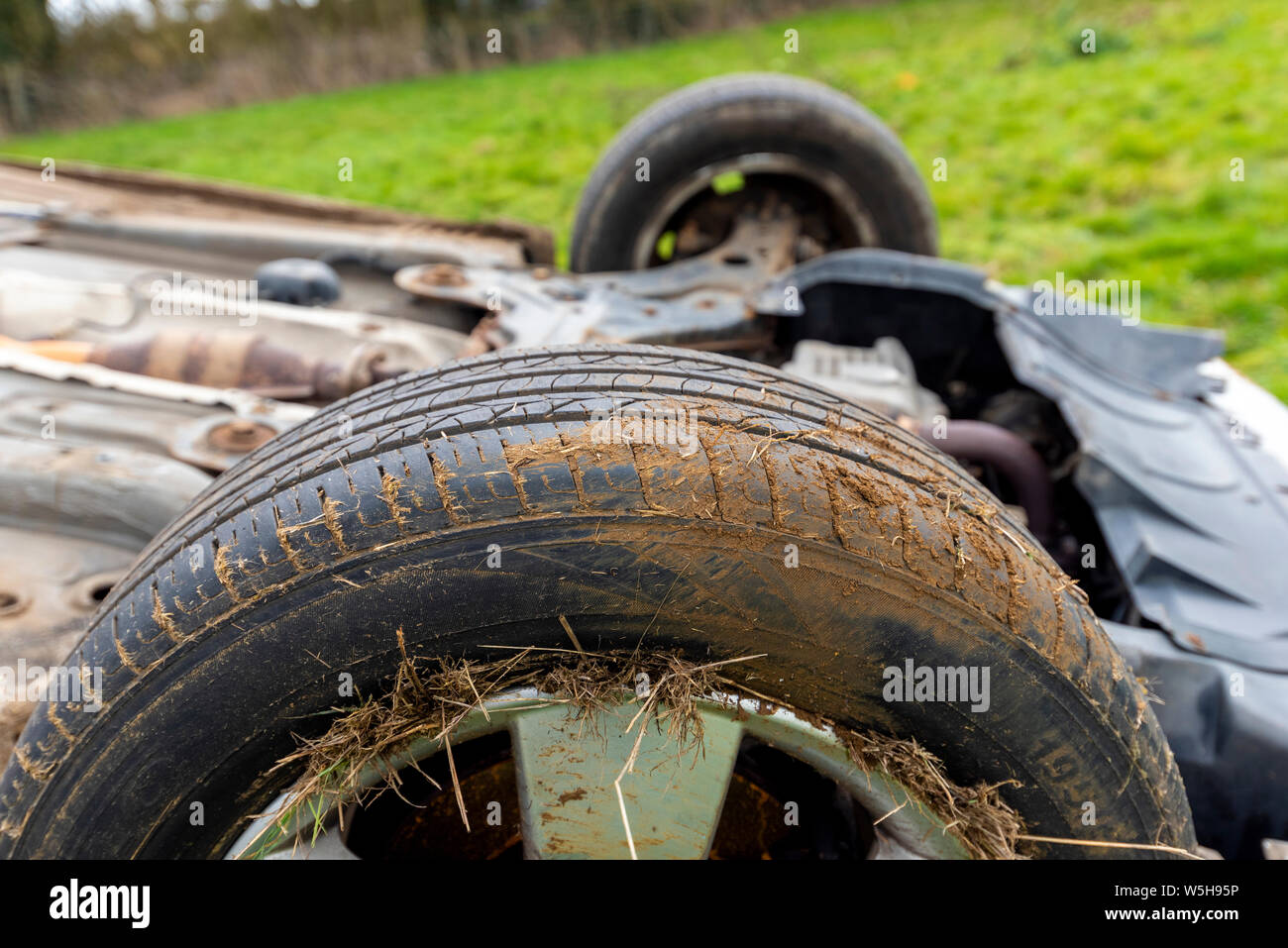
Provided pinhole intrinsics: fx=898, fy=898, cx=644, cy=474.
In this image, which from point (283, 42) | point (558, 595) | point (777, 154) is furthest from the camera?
point (283, 42)

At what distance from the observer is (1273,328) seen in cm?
434

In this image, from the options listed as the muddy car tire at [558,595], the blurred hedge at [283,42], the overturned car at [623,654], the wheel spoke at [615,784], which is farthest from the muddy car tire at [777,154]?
the blurred hedge at [283,42]

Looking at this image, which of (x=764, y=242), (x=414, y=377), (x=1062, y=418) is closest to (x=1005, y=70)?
(x=764, y=242)

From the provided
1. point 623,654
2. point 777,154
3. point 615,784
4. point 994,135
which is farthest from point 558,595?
point 994,135

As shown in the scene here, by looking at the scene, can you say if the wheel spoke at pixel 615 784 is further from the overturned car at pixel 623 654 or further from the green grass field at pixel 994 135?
the green grass field at pixel 994 135

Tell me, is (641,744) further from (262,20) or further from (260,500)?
(262,20)

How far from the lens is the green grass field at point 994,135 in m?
5.17

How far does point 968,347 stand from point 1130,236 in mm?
3331

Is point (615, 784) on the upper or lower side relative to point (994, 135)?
lower

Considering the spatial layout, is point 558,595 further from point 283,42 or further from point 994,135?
point 283,42

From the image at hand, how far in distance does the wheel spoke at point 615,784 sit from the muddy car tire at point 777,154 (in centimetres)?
241

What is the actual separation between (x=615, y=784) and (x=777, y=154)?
2489 millimetres

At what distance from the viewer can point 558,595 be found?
1.11m

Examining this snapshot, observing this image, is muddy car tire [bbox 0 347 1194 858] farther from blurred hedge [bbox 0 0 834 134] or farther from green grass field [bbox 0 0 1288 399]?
blurred hedge [bbox 0 0 834 134]
